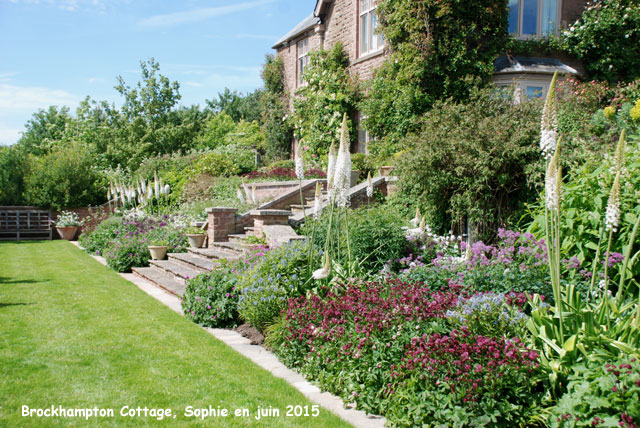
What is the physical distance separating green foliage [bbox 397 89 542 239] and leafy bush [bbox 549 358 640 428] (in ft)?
16.8

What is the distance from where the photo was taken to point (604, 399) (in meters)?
2.74

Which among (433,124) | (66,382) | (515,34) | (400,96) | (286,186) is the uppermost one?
(515,34)

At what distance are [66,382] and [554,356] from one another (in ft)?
13.1

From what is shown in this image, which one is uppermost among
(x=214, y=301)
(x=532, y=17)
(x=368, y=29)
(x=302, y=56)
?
(x=302, y=56)

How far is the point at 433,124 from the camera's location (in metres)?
9.31

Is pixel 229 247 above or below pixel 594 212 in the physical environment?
below

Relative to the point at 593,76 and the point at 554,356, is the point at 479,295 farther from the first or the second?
the point at 593,76

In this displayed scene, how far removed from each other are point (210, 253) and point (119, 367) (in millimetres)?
5305

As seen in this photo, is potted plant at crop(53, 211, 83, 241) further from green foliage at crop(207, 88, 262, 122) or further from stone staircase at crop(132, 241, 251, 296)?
green foliage at crop(207, 88, 262, 122)

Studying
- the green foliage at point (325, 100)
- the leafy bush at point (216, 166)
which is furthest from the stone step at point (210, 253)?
the leafy bush at point (216, 166)

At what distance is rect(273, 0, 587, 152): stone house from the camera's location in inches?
539

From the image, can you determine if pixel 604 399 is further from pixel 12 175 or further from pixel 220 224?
pixel 12 175

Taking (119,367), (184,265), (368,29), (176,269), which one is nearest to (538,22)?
(368,29)

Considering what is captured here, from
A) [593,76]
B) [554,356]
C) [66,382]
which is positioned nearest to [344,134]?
[554,356]
